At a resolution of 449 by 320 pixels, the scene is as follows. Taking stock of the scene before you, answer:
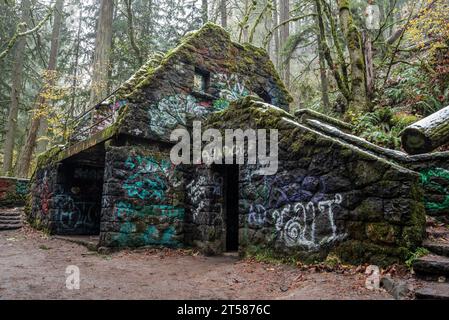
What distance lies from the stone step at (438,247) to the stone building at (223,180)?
5.5 inches

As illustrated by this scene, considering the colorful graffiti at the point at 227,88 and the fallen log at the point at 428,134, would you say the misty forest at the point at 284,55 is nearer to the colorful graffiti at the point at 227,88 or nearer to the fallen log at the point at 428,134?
the fallen log at the point at 428,134

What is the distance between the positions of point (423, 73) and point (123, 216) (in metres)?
10.4

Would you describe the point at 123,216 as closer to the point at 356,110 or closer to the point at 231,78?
the point at 231,78

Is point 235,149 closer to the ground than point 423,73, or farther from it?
closer to the ground

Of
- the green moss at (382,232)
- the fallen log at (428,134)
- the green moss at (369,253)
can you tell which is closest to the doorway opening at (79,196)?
the green moss at (369,253)

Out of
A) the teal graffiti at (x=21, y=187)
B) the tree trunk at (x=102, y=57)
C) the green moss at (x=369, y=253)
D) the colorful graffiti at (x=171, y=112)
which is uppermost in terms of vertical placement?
the tree trunk at (x=102, y=57)

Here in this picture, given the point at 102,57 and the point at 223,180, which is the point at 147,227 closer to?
the point at 223,180

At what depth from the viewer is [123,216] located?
7.07 m

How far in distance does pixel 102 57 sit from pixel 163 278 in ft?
33.8

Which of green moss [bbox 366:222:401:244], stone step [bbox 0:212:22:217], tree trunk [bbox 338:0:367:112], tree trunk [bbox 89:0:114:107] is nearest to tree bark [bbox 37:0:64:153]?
tree trunk [bbox 89:0:114:107]

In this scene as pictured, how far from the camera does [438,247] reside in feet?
12.2

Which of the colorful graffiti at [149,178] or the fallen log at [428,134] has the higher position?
the fallen log at [428,134]

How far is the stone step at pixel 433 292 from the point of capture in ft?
9.46
